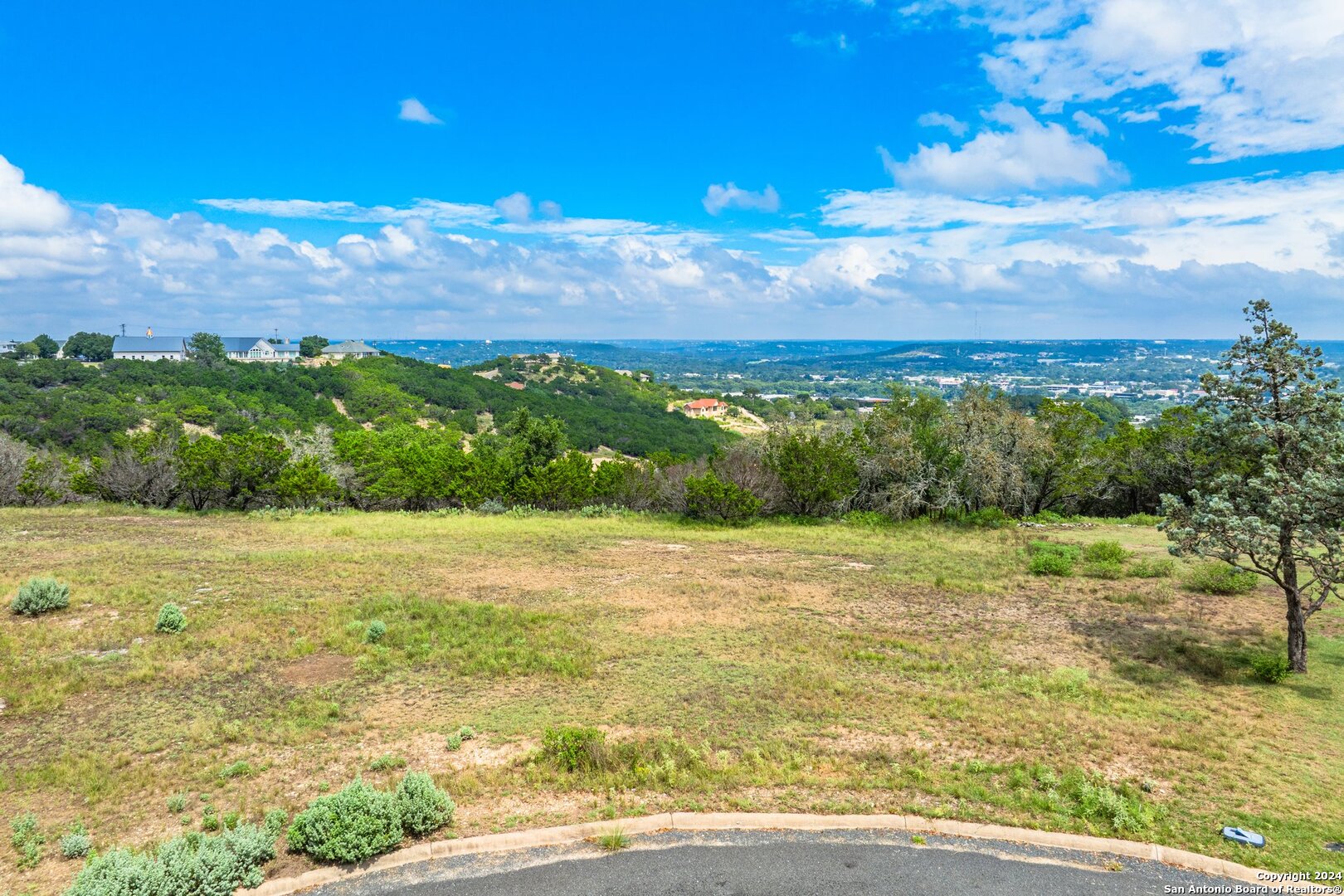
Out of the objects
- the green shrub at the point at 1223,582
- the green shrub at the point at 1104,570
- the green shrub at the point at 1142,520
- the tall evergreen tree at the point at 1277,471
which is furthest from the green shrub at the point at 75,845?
the green shrub at the point at 1142,520

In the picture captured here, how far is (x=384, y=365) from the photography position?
322 ft

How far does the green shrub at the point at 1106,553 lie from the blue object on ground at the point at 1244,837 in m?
11.5

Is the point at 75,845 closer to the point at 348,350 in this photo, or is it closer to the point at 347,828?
the point at 347,828

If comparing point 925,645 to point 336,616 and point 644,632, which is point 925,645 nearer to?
point 644,632

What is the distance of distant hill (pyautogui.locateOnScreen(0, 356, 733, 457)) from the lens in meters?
50.8

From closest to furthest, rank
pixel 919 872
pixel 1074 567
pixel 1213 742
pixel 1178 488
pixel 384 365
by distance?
pixel 919 872
pixel 1213 742
pixel 1074 567
pixel 1178 488
pixel 384 365

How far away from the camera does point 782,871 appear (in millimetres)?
5887

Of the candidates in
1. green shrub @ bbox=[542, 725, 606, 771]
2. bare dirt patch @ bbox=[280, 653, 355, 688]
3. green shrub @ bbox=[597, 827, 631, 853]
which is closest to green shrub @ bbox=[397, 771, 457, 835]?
green shrub @ bbox=[542, 725, 606, 771]

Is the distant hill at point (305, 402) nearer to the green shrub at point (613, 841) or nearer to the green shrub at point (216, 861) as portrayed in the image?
the green shrub at point (613, 841)

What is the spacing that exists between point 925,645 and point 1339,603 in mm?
8430

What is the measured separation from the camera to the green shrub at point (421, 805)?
20.7ft

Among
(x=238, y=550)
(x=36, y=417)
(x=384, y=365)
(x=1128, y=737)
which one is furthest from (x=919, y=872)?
(x=384, y=365)

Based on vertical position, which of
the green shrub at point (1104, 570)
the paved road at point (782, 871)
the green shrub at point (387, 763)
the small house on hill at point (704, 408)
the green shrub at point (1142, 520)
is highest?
the paved road at point (782, 871)

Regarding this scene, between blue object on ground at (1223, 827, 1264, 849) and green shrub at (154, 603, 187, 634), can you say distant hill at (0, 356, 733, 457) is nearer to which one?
green shrub at (154, 603, 187, 634)
